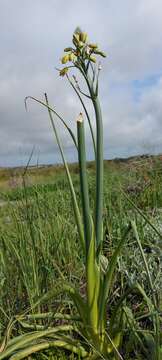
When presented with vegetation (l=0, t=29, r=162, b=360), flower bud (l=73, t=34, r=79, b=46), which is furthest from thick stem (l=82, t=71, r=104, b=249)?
flower bud (l=73, t=34, r=79, b=46)

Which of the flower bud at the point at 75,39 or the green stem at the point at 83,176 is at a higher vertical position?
the flower bud at the point at 75,39

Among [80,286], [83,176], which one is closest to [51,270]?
[80,286]

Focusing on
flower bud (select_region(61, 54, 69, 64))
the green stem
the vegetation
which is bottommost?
the vegetation

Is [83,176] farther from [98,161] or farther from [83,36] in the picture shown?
[83,36]

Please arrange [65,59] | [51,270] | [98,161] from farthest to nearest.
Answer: [51,270] → [98,161] → [65,59]

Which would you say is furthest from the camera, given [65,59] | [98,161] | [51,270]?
[51,270]

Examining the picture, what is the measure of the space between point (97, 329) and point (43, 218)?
130 centimetres

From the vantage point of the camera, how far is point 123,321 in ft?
6.48

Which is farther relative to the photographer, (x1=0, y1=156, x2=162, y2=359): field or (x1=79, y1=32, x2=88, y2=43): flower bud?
(x1=0, y1=156, x2=162, y2=359): field

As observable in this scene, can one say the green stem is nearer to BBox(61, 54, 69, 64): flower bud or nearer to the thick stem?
the thick stem

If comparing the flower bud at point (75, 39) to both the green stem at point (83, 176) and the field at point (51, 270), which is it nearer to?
the green stem at point (83, 176)

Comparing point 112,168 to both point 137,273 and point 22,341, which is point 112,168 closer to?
point 137,273

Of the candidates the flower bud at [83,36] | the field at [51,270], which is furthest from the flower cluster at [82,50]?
the field at [51,270]

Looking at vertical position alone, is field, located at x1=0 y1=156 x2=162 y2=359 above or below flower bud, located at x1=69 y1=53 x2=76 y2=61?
below
